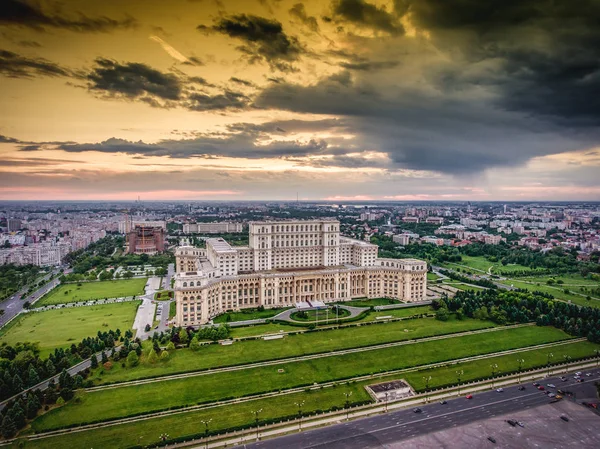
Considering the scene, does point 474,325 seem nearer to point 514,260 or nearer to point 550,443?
point 550,443

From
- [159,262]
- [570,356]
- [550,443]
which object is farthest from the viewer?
[159,262]

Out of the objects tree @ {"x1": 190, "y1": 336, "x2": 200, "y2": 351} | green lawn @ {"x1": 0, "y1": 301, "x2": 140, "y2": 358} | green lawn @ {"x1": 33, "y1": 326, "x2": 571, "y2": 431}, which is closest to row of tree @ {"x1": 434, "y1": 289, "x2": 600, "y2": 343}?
green lawn @ {"x1": 33, "y1": 326, "x2": 571, "y2": 431}

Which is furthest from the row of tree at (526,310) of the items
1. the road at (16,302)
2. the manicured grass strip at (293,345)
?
the road at (16,302)

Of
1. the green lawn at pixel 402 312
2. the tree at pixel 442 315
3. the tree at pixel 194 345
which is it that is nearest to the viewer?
the tree at pixel 194 345

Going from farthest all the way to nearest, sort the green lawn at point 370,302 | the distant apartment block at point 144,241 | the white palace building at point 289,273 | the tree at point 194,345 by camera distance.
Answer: the distant apartment block at point 144,241, the green lawn at point 370,302, the white palace building at point 289,273, the tree at point 194,345

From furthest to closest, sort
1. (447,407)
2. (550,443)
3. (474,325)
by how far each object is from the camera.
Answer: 1. (474,325)
2. (447,407)
3. (550,443)

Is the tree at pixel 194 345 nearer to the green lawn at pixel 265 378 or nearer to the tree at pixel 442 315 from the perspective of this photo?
the green lawn at pixel 265 378

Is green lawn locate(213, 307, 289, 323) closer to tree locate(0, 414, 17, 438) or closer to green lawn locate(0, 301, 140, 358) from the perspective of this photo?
green lawn locate(0, 301, 140, 358)

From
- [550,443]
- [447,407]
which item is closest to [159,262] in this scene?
[447,407]
